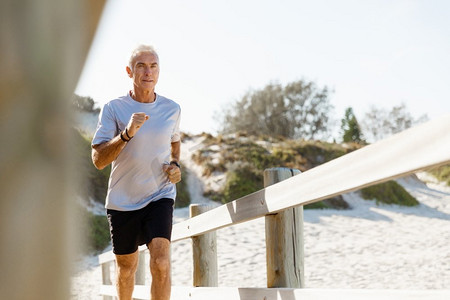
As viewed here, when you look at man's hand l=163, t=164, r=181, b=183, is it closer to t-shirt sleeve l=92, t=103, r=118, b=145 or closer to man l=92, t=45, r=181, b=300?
man l=92, t=45, r=181, b=300

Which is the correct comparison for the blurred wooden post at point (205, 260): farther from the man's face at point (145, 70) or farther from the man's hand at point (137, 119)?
the man's hand at point (137, 119)

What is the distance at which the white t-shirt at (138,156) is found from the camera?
10.9 feet

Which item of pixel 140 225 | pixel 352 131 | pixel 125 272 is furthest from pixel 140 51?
pixel 352 131

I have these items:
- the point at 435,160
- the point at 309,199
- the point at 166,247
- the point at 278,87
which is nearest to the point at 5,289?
the point at 435,160

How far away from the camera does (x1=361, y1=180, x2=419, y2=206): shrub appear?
2175cm

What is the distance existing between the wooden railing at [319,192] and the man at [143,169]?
1.25ft

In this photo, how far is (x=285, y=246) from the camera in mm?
3047

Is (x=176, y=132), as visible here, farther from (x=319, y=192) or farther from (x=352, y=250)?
(x=352, y=250)

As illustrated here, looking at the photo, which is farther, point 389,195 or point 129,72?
point 389,195

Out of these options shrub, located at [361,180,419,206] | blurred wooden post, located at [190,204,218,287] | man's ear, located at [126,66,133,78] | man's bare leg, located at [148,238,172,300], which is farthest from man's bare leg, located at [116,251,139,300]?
shrub, located at [361,180,419,206]

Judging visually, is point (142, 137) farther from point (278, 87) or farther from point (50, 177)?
point (278, 87)

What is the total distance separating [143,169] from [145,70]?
53 cm

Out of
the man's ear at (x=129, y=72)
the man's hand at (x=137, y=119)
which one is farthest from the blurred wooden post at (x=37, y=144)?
the man's ear at (x=129, y=72)

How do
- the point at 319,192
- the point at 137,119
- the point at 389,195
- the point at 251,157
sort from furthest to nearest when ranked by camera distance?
the point at 389,195 → the point at 251,157 → the point at 137,119 → the point at 319,192
